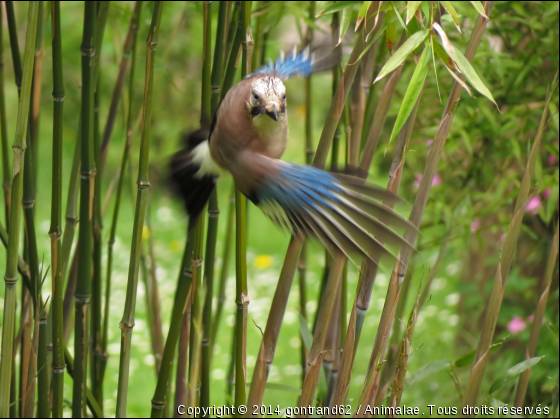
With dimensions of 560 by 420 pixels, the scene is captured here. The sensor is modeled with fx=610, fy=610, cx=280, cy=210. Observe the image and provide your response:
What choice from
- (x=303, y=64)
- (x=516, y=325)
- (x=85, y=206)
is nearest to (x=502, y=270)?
(x=303, y=64)

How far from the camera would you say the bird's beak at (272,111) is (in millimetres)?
705

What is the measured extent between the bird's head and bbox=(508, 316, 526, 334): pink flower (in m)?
1.31

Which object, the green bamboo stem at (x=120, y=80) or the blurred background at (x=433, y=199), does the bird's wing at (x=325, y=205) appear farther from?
the green bamboo stem at (x=120, y=80)

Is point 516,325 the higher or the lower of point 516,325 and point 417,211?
the lower

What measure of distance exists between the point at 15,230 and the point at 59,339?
0.20m

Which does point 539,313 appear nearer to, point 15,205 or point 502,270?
point 502,270

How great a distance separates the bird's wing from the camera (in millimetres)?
553

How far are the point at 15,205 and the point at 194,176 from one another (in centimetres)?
25

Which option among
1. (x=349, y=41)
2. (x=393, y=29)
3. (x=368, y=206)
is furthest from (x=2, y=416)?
(x=349, y=41)

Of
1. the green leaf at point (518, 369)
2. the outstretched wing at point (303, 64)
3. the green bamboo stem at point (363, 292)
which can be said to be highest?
the outstretched wing at point (303, 64)

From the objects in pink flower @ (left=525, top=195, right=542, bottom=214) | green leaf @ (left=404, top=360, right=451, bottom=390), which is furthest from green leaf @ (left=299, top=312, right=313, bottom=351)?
pink flower @ (left=525, top=195, right=542, bottom=214)

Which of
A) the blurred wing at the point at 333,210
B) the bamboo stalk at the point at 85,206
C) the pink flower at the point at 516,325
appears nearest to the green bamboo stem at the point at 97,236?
the bamboo stalk at the point at 85,206

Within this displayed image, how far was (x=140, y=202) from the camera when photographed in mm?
781

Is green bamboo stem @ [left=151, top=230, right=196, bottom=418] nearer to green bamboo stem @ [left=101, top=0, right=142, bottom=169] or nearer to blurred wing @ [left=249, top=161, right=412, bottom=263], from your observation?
blurred wing @ [left=249, top=161, right=412, bottom=263]
